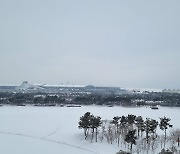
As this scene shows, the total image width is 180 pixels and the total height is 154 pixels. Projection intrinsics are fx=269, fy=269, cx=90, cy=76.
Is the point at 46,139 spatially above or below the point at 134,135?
below

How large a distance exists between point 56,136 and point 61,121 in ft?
33.9

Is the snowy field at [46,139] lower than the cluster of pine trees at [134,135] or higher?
lower

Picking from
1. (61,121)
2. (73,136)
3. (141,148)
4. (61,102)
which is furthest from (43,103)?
(141,148)

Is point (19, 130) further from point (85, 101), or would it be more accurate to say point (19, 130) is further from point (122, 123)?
point (85, 101)

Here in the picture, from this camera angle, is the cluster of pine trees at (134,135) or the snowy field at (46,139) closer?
the snowy field at (46,139)

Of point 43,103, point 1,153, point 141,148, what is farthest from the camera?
point 43,103

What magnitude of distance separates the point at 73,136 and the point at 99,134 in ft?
11.3

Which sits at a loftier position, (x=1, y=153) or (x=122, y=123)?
(x=122, y=123)

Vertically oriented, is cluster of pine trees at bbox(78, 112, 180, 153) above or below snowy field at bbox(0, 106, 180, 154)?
above

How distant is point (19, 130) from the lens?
39188mm

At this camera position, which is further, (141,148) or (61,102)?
(61,102)

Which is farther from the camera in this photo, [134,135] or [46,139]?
[46,139]

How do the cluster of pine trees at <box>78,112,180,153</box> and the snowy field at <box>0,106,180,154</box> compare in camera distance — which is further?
the cluster of pine trees at <box>78,112,180,153</box>

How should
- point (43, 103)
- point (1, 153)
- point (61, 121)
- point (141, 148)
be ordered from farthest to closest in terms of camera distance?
point (43, 103) < point (61, 121) < point (141, 148) < point (1, 153)
